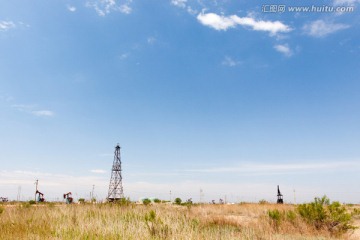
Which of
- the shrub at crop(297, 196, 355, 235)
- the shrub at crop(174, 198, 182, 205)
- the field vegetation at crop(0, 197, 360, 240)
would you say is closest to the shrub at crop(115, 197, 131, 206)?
the field vegetation at crop(0, 197, 360, 240)

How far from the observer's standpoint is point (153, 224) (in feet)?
29.1

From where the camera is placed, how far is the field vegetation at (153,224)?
302 inches

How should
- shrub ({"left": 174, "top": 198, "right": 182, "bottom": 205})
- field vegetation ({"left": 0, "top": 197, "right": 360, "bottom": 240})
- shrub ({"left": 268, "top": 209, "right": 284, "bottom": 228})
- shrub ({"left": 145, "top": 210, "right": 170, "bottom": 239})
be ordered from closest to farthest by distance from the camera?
field vegetation ({"left": 0, "top": 197, "right": 360, "bottom": 240}) < shrub ({"left": 145, "top": 210, "right": 170, "bottom": 239}) < shrub ({"left": 268, "top": 209, "right": 284, "bottom": 228}) < shrub ({"left": 174, "top": 198, "right": 182, "bottom": 205})

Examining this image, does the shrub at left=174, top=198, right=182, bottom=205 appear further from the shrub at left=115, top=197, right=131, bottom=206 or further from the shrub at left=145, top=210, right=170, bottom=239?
the shrub at left=145, top=210, right=170, bottom=239

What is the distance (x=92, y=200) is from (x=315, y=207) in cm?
1094

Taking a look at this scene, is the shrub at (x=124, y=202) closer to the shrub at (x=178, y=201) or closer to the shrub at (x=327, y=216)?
the shrub at (x=327, y=216)

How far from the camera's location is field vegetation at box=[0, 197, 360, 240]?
7676 mm

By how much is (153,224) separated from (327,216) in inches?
364

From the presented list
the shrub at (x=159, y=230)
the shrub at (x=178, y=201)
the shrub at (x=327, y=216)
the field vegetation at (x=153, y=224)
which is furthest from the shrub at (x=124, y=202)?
the shrub at (x=178, y=201)

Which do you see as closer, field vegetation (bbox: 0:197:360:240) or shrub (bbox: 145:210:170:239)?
field vegetation (bbox: 0:197:360:240)

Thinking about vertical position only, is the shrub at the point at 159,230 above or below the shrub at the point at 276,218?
above

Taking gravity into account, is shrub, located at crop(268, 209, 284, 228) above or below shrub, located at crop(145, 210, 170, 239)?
below

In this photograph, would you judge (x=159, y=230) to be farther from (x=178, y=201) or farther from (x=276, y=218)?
(x=178, y=201)

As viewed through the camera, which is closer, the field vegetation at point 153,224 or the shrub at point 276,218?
the field vegetation at point 153,224
